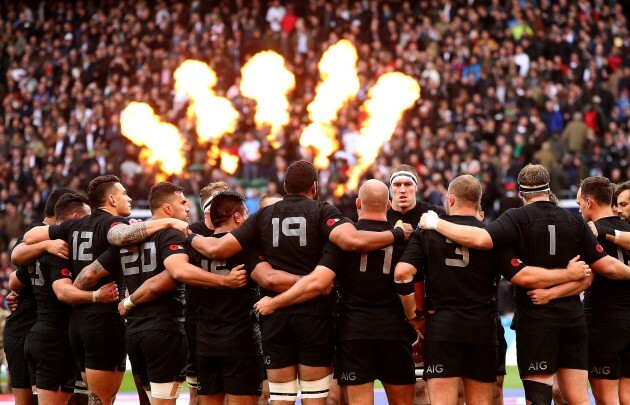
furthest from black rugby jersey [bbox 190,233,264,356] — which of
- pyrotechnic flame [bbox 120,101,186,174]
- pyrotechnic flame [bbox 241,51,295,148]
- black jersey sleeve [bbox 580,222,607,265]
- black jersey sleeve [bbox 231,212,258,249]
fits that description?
pyrotechnic flame [bbox 120,101,186,174]

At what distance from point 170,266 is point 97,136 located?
1706cm

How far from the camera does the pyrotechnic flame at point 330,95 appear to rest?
2273 cm

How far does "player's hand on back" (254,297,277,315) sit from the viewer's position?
8.53 m

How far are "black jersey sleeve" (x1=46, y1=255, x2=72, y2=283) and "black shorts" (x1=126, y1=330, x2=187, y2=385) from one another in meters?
1.16

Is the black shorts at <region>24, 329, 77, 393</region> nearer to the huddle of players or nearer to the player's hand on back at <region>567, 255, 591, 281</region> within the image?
the huddle of players

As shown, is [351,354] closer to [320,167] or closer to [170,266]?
[170,266]

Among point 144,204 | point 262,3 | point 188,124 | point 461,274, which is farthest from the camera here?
point 262,3

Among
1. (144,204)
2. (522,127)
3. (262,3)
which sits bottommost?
(144,204)

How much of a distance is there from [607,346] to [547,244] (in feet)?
4.03

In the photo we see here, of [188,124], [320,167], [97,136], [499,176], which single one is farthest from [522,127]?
[97,136]

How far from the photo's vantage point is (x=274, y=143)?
22938 millimetres

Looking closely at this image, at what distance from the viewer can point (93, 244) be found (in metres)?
9.34

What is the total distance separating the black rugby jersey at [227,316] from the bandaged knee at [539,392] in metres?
2.41

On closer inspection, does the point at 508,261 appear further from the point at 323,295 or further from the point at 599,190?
the point at 323,295
